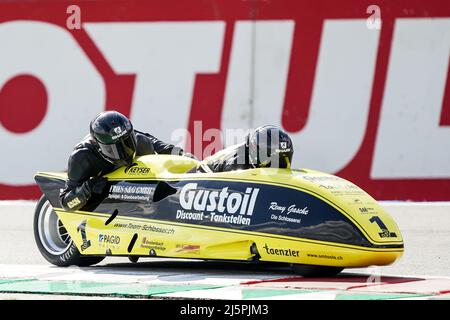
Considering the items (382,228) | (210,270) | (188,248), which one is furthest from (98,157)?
(382,228)

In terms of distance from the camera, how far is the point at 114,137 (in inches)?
361

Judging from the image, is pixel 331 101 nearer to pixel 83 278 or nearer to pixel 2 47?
pixel 2 47

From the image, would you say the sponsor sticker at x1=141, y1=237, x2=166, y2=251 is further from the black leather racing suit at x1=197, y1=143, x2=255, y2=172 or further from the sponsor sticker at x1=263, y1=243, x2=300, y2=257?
the sponsor sticker at x1=263, y1=243, x2=300, y2=257

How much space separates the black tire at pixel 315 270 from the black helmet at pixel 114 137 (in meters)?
1.81

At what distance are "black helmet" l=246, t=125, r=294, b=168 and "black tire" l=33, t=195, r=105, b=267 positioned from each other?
1569 mm

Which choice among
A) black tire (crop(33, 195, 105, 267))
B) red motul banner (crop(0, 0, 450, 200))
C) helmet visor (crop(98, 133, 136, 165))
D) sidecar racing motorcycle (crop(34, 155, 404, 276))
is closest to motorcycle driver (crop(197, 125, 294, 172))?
sidecar racing motorcycle (crop(34, 155, 404, 276))

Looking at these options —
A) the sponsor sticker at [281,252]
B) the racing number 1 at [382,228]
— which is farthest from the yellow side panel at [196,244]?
the racing number 1 at [382,228]

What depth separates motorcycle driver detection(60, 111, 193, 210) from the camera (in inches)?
361

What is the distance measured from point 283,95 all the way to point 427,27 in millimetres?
1971

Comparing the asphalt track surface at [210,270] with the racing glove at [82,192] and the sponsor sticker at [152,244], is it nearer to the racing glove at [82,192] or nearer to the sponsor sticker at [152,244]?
the sponsor sticker at [152,244]

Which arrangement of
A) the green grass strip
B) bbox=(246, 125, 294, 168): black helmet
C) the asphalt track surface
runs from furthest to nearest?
bbox=(246, 125, 294, 168): black helmet < the asphalt track surface < the green grass strip

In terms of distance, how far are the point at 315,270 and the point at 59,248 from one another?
7.92 feet

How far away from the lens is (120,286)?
7.67 metres
